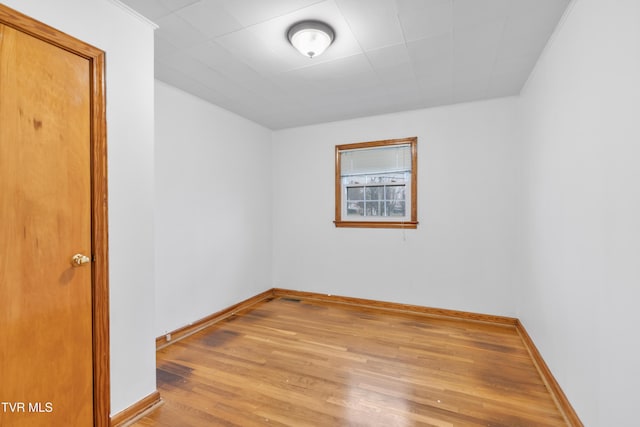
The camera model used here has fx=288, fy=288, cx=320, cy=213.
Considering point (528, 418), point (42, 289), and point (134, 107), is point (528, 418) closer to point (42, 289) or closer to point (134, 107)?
point (42, 289)

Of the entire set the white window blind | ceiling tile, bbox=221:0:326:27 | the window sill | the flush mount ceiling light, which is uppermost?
ceiling tile, bbox=221:0:326:27

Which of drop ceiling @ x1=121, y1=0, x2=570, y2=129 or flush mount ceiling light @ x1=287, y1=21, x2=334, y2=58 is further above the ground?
drop ceiling @ x1=121, y1=0, x2=570, y2=129

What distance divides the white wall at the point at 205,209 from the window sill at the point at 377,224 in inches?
47.9

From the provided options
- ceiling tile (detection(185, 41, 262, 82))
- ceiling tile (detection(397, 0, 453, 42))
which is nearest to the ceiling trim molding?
ceiling tile (detection(185, 41, 262, 82))

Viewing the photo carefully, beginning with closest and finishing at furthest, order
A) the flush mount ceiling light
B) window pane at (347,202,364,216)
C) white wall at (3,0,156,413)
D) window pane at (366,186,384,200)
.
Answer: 1. white wall at (3,0,156,413)
2. the flush mount ceiling light
3. window pane at (366,186,384,200)
4. window pane at (347,202,364,216)

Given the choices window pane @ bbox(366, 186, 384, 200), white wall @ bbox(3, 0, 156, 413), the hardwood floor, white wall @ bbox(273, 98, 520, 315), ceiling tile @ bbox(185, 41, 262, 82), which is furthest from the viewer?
window pane @ bbox(366, 186, 384, 200)

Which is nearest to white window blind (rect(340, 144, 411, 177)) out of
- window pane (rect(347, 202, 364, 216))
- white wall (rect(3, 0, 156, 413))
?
window pane (rect(347, 202, 364, 216))

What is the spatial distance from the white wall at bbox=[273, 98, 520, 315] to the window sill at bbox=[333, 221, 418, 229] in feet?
0.24

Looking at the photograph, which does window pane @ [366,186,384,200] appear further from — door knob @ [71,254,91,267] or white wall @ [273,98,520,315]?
door knob @ [71,254,91,267]

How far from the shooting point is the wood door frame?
1.64 m

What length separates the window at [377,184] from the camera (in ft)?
12.3

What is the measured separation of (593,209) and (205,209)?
3318 mm

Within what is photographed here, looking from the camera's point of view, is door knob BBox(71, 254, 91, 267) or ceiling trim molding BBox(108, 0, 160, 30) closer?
door knob BBox(71, 254, 91, 267)

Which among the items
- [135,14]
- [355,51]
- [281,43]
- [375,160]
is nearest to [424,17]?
[355,51]
